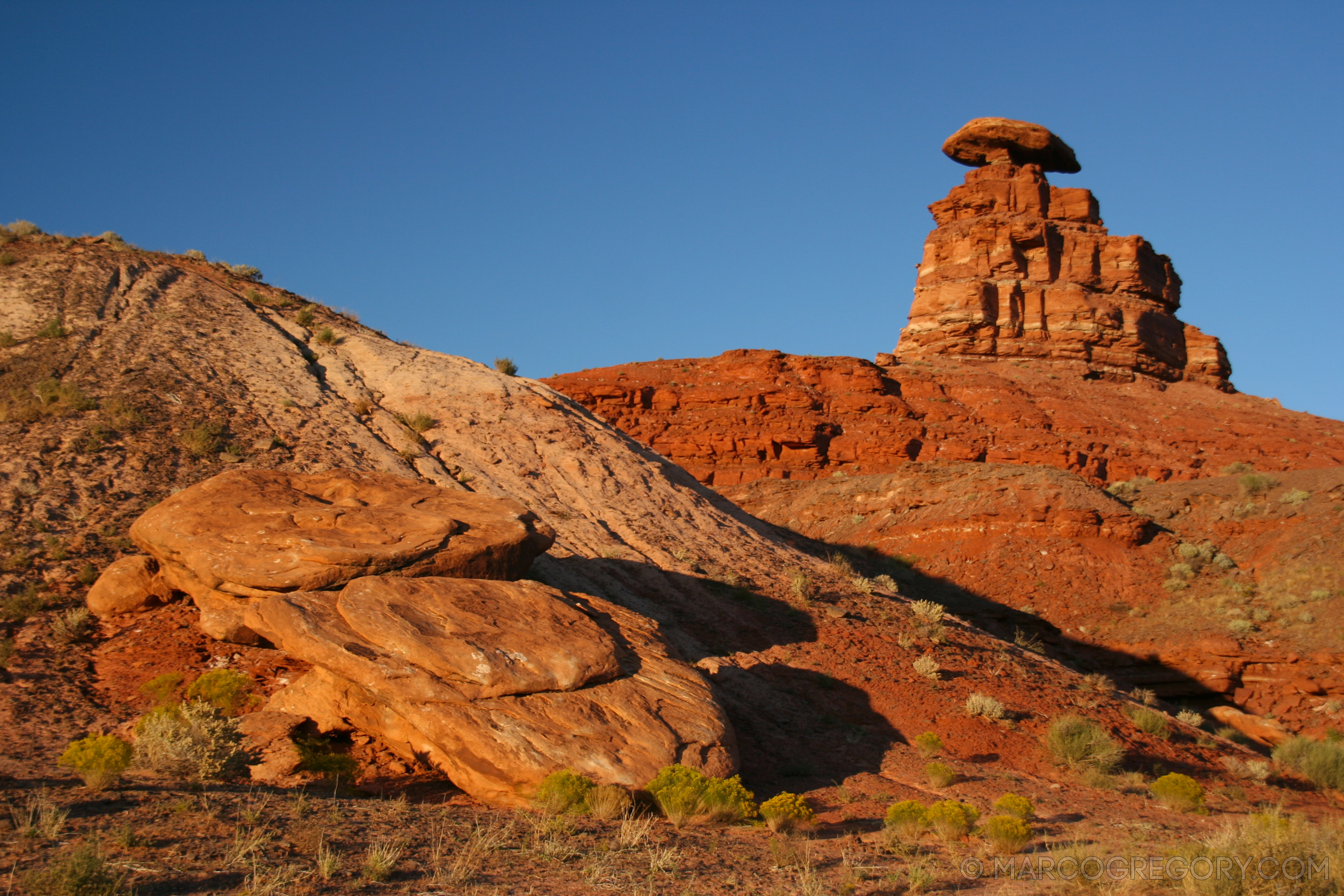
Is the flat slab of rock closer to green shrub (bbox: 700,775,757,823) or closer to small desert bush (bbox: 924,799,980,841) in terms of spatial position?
green shrub (bbox: 700,775,757,823)

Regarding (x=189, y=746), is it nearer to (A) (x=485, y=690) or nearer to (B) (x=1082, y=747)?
(A) (x=485, y=690)

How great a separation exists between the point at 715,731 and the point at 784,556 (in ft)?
27.8

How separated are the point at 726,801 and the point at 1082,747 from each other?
588 centimetres

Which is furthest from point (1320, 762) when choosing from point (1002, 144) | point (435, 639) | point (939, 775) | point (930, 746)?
point (1002, 144)

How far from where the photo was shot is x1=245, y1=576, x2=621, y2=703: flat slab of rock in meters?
7.56

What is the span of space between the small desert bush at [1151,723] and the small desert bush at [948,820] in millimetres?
6707

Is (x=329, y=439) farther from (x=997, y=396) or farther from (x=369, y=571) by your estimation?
(x=997, y=396)

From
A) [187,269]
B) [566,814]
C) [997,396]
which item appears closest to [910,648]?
[566,814]

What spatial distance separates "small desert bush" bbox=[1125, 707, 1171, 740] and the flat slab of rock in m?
9.18

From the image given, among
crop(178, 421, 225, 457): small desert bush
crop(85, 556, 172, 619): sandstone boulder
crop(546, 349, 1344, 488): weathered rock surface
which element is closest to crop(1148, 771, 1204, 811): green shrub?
crop(85, 556, 172, 619): sandstone boulder

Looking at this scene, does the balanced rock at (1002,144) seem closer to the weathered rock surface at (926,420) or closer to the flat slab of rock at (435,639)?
the weathered rock surface at (926,420)

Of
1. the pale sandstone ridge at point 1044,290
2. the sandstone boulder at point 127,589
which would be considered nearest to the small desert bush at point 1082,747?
the sandstone boulder at point 127,589

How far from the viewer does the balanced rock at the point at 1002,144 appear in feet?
181

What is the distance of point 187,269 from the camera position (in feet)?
60.0
